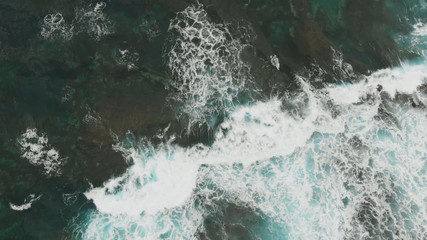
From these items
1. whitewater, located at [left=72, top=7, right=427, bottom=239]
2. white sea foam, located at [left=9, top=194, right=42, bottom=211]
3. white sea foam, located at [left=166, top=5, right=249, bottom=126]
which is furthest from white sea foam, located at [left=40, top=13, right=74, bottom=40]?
white sea foam, located at [left=9, top=194, right=42, bottom=211]

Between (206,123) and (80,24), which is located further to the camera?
(206,123)

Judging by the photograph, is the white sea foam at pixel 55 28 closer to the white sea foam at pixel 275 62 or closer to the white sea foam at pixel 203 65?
the white sea foam at pixel 203 65

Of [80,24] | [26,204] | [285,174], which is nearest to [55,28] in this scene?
[80,24]

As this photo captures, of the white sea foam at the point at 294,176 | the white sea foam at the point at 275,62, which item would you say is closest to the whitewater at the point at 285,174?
the white sea foam at the point at 294,176

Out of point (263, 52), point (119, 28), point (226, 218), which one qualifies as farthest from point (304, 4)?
point (226, 218)

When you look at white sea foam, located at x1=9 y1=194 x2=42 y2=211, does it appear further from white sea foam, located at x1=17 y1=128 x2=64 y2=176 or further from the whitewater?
the whitewater

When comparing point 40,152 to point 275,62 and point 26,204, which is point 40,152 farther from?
point 275,62
